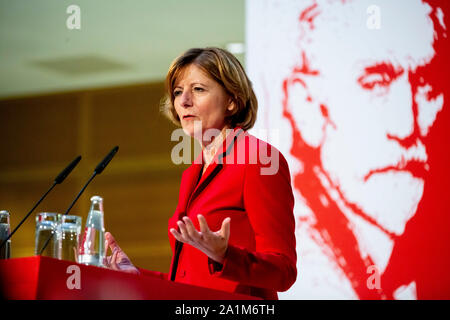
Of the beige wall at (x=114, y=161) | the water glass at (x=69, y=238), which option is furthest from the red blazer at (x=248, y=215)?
the beige wall at (x=114, y=161)

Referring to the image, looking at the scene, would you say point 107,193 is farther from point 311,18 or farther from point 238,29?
point 311,18

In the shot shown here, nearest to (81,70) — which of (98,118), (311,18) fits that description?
(98,118)

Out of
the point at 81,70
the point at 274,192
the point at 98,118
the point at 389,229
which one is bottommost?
the point at 389,229

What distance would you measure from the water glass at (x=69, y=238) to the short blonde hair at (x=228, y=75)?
0.56 meters

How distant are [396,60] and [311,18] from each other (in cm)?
50

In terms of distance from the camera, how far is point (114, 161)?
538cm

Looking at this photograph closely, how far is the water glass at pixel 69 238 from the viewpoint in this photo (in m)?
1.52

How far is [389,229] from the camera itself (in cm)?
309

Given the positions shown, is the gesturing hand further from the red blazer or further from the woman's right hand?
the woman's right hand

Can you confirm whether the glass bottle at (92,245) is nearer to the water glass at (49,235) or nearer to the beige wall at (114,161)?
the water glass at (49,235)

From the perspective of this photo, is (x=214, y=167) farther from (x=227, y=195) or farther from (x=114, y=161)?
(x=114, y=161)

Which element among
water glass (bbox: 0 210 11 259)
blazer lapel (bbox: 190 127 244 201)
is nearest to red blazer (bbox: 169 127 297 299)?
blazer lapel (bbox: 190 127 244 201)
